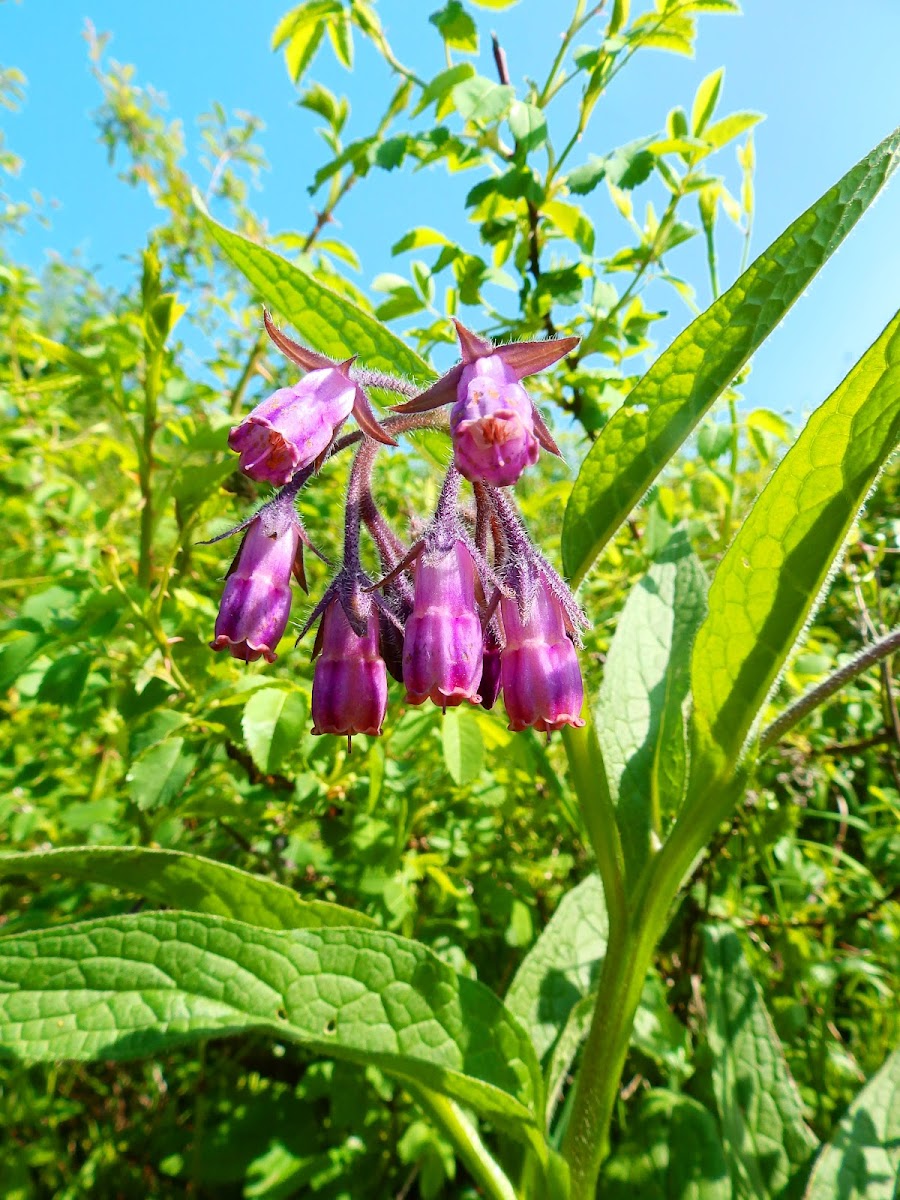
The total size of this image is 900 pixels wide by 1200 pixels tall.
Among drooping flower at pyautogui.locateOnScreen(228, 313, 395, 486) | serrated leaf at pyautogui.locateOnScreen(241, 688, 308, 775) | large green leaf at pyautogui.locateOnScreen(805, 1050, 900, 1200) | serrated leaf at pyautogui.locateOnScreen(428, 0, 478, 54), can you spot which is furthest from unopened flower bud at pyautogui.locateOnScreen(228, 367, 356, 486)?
large green leaf at pyautogui.locateOnScreen(805, 1050, 900, 1200)

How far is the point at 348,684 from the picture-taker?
3.92ft

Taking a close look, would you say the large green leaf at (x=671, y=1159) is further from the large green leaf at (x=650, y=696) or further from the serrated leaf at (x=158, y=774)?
the serrated leaf at (x=158, y=774)

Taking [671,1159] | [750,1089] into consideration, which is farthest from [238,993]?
[750,1089]

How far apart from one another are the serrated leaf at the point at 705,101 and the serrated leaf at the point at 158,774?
A: 1.82 meters

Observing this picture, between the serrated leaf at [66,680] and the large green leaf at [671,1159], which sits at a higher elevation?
the serrated leaf at [66,680]

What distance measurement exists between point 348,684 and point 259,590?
192mm

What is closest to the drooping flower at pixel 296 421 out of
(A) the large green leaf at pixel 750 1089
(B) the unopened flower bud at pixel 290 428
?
(B) the unopened flower bud at pixel 290 428

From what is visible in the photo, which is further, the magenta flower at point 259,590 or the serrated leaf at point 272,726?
the serrated leaf at point 272,726

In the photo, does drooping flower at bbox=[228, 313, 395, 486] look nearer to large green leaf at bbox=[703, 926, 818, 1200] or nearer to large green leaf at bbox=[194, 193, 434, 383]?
large green leaf at bbox=[194, 193, 434, 383]

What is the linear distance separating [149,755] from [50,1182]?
3.90 feet

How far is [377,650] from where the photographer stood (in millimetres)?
1229

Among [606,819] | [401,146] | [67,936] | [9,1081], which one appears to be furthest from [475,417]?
[9,1081]

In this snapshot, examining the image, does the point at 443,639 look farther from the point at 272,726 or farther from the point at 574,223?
the point at 574,223

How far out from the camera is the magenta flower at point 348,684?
46.8 inches
